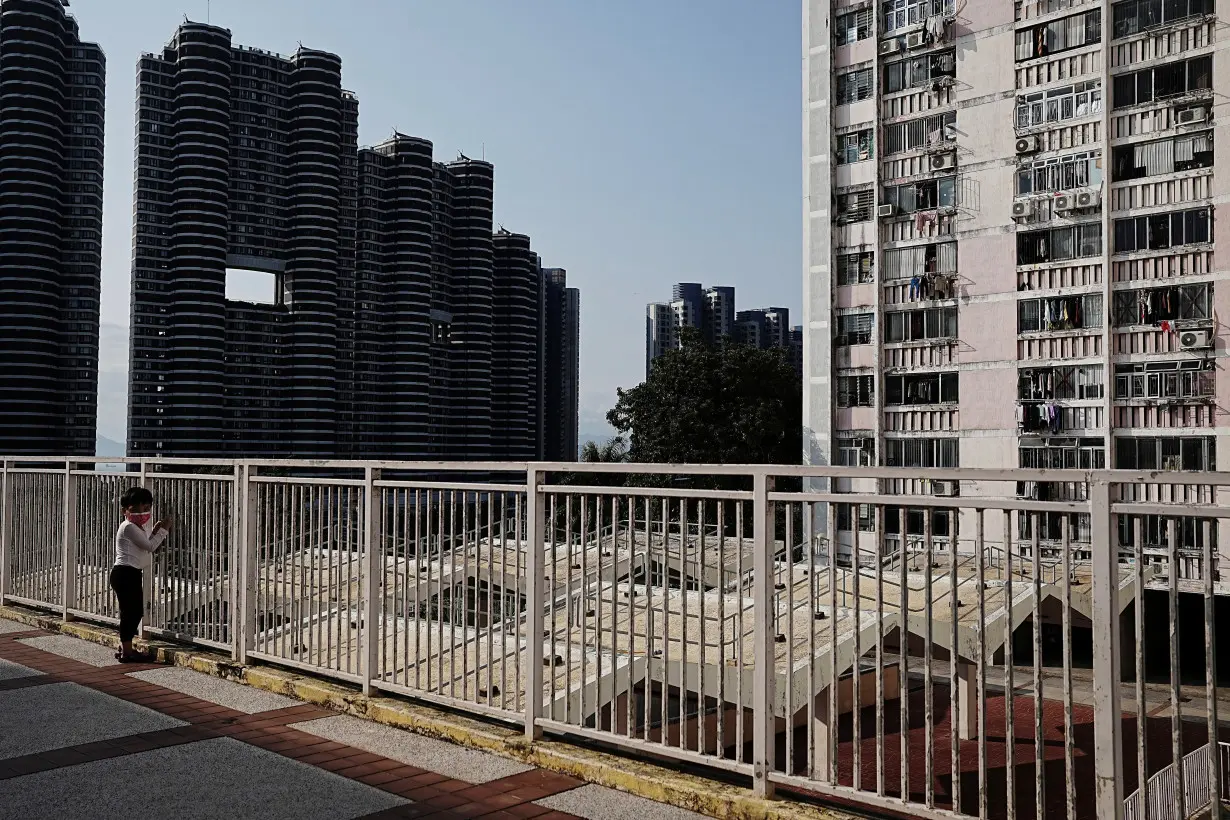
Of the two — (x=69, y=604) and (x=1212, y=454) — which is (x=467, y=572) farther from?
(x=1212, y=454)

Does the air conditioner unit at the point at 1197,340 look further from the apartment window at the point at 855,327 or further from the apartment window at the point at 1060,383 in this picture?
the apartment window at the point at 855,327

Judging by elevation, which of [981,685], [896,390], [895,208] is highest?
[895,208]

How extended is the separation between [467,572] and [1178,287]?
31.6m

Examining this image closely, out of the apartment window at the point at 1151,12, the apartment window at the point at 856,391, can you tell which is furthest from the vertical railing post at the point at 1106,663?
the apartment window at the point at 856,391

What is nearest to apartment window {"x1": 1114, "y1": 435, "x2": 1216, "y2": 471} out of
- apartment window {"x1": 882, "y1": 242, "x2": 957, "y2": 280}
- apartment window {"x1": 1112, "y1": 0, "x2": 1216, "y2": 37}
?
apartment window {"x1": 882, "y1": 242, "x2": 957, "y2": 280}

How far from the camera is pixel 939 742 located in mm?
17797

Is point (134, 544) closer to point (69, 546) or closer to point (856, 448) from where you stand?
point (69, 546)

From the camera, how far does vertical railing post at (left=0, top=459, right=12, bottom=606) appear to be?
10758mm

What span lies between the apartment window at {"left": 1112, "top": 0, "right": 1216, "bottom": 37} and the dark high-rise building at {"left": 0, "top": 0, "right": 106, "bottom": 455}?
240ft

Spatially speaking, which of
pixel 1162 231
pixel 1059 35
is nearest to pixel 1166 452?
pixel 1162 231

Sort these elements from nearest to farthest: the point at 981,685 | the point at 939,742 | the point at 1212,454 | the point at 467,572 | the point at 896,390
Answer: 1. the point at 981,685
2. the point at 467,572
3. the point at 939,742
4. the point at 1212,454
5. the point at 896,390

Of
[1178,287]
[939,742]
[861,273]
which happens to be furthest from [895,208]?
[939,742]

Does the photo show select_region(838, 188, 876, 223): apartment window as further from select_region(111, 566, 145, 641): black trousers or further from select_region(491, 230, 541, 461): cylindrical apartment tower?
select_region(491, 230, 541, 461): cylindrical apartment tower

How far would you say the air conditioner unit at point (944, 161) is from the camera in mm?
36438
